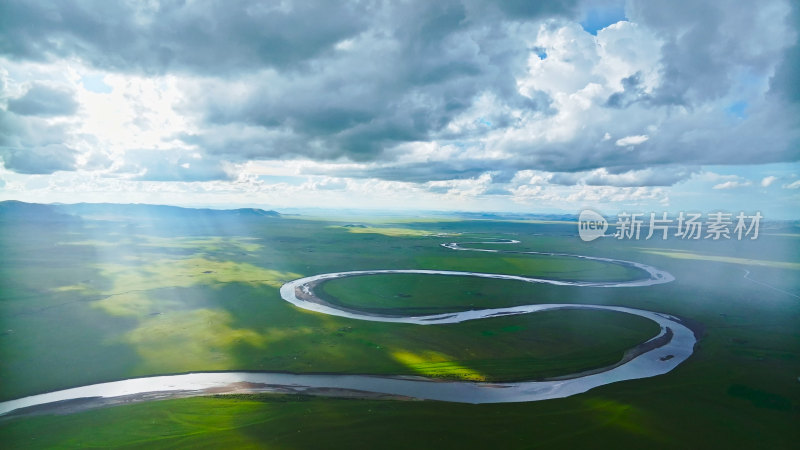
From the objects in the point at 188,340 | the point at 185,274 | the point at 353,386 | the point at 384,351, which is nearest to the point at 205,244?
the point at 185,274

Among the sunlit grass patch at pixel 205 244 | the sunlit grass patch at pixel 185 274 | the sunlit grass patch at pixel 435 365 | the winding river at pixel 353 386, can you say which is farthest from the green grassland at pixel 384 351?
the sunlit grass patch at pixel 205 244

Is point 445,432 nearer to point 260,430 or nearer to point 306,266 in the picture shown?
point 260,430

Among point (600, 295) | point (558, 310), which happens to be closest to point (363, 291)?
point (558, 310)

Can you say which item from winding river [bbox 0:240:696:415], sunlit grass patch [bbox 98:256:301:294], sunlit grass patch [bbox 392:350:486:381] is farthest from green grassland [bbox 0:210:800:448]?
winding river [bbox 0:240:696:415]

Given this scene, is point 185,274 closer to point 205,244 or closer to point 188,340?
point 188,340

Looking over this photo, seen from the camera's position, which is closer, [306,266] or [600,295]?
[600,295]

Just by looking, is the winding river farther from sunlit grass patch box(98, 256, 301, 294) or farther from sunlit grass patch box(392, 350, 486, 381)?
sunlit grass patch box(98, 256, 301, 294)

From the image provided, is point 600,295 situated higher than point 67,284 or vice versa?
point 600,295

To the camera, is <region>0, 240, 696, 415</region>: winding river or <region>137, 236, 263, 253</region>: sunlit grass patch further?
<region>137, 236, 263, 253</region>: sunlit grass patch
